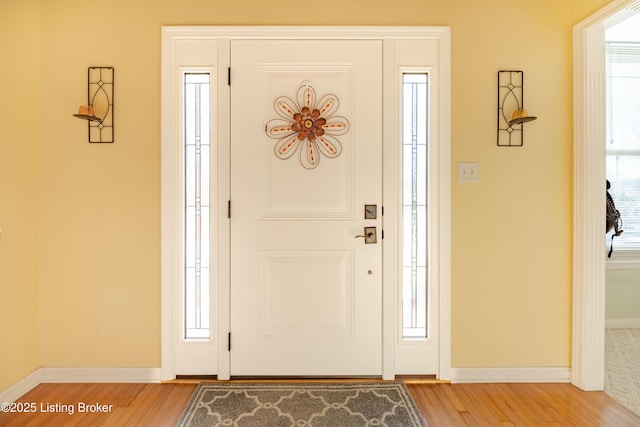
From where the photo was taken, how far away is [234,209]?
7.39 ft

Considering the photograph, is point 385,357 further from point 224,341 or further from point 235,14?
point 235,14

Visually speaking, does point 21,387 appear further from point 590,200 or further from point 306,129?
point 590,200

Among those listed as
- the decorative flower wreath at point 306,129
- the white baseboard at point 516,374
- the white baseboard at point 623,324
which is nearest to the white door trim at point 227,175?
the white baseboard at point 516,374

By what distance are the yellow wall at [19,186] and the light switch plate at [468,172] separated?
2.76m

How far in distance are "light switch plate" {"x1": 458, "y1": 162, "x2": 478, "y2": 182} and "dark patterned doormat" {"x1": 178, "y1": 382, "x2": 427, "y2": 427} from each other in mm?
1401

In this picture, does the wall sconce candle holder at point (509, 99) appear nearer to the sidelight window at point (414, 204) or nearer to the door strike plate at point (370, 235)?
the sidelight window at point (414, 204)

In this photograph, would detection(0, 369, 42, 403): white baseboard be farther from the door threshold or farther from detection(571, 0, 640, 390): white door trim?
detection(571, 0, 640, 390): white door trim

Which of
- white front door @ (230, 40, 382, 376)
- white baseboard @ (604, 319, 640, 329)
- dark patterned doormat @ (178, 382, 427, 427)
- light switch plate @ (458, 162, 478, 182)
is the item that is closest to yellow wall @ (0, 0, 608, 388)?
light switch plate @ (458, 162, 478, 182)

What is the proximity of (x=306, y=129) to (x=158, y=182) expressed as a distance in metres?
1.03

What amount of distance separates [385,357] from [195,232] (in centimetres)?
150

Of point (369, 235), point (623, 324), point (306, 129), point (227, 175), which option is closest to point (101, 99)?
point (227, 175)

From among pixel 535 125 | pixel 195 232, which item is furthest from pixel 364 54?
pixel 195 232

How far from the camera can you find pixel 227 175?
2.24m

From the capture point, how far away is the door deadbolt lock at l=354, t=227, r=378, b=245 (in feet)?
7.41
